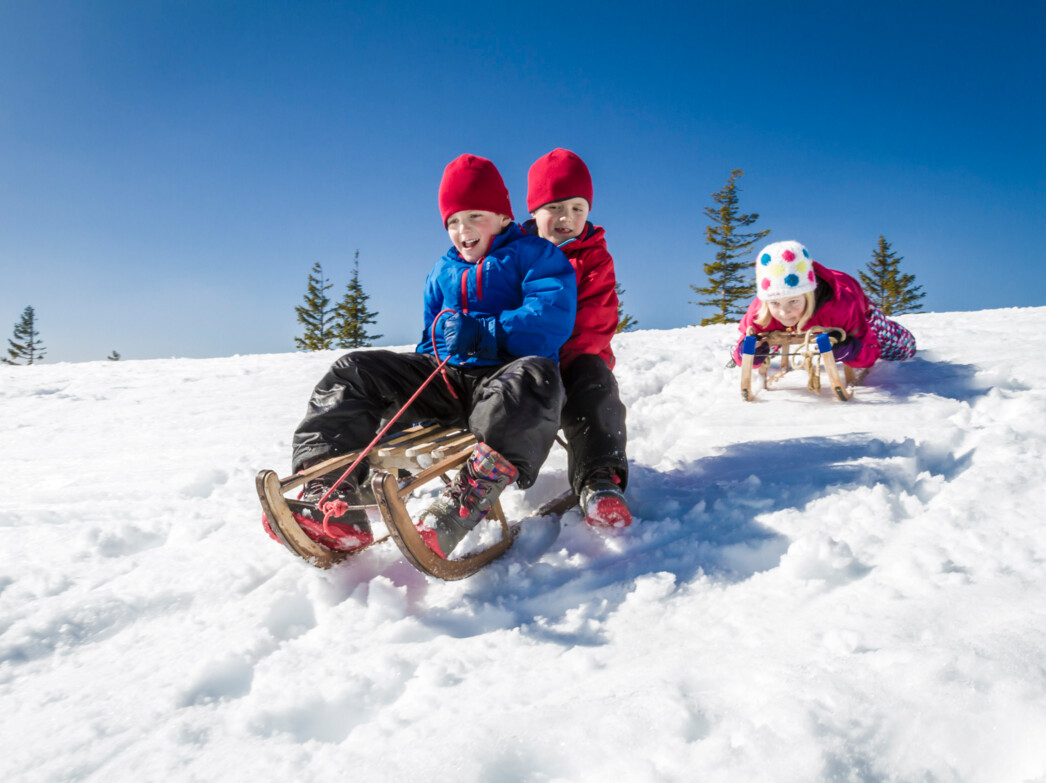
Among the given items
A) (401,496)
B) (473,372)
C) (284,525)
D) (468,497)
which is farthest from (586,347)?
(284,525)

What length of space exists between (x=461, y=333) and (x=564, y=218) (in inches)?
49.5

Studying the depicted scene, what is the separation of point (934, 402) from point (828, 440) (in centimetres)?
96

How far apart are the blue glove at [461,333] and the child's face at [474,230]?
18.7 inches

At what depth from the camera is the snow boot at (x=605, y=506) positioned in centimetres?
212

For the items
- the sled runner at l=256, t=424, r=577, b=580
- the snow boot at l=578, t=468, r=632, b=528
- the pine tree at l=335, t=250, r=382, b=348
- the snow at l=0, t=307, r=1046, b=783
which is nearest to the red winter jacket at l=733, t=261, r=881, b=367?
the snow at l=0, t=307, r=1046, b=783

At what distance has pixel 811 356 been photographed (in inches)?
157

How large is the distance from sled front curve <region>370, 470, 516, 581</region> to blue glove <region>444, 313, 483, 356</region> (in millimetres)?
665

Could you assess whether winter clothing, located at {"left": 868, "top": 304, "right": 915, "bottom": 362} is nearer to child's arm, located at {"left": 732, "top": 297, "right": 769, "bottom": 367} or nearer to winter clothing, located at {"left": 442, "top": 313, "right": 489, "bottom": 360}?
child's arm, located at {"left": 732, "top": 297, "right": 769, "bottom": 367}

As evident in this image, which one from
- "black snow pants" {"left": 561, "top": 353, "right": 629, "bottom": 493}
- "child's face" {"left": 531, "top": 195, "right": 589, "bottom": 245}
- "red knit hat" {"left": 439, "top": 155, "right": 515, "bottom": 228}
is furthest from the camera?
"child's face" {"left": 531, "top": 195, "right": 589, "bottom": 245}

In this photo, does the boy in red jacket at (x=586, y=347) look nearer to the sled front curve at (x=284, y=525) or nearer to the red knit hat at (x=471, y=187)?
the red knit hat at (x=471, y=187)

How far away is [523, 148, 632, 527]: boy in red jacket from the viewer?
2.30m

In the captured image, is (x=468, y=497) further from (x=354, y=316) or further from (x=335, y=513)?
(x=354, y=316)

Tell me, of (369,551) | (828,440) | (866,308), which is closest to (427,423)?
(369,551)

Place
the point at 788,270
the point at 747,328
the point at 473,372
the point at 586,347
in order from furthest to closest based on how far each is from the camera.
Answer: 1. the point at 747,328
2. the point at 788,270
3. the point at 586,347
4. the point at 473,372
